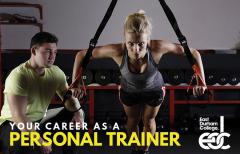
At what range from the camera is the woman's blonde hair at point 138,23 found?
5.10 feet

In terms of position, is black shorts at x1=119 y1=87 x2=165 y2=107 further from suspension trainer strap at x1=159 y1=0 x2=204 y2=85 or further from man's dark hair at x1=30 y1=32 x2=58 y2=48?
man's dark hair at x1=30 y1=32 x2=58 y2=48

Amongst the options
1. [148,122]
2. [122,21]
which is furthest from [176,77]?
[122,21]

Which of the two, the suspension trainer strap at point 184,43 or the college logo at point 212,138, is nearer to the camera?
the suspension trainer strap at point 184,43

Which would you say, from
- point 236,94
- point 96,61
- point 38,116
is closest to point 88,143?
point 38,116

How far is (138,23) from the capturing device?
155cm

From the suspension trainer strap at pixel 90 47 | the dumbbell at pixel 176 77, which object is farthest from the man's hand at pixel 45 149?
the dumbbell at pixel 176 77

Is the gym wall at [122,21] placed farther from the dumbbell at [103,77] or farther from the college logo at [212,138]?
the college logo at [212,138]

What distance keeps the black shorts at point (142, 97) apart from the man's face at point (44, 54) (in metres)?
0.34

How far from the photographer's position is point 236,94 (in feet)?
10.7

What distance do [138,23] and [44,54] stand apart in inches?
16.4

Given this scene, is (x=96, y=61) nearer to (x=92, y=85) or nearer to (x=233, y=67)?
(x=92, y=85)

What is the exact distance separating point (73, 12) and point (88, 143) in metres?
0.64

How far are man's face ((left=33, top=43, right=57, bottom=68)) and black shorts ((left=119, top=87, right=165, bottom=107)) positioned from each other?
34 centimetres

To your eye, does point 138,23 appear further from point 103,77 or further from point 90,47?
point 103,77
